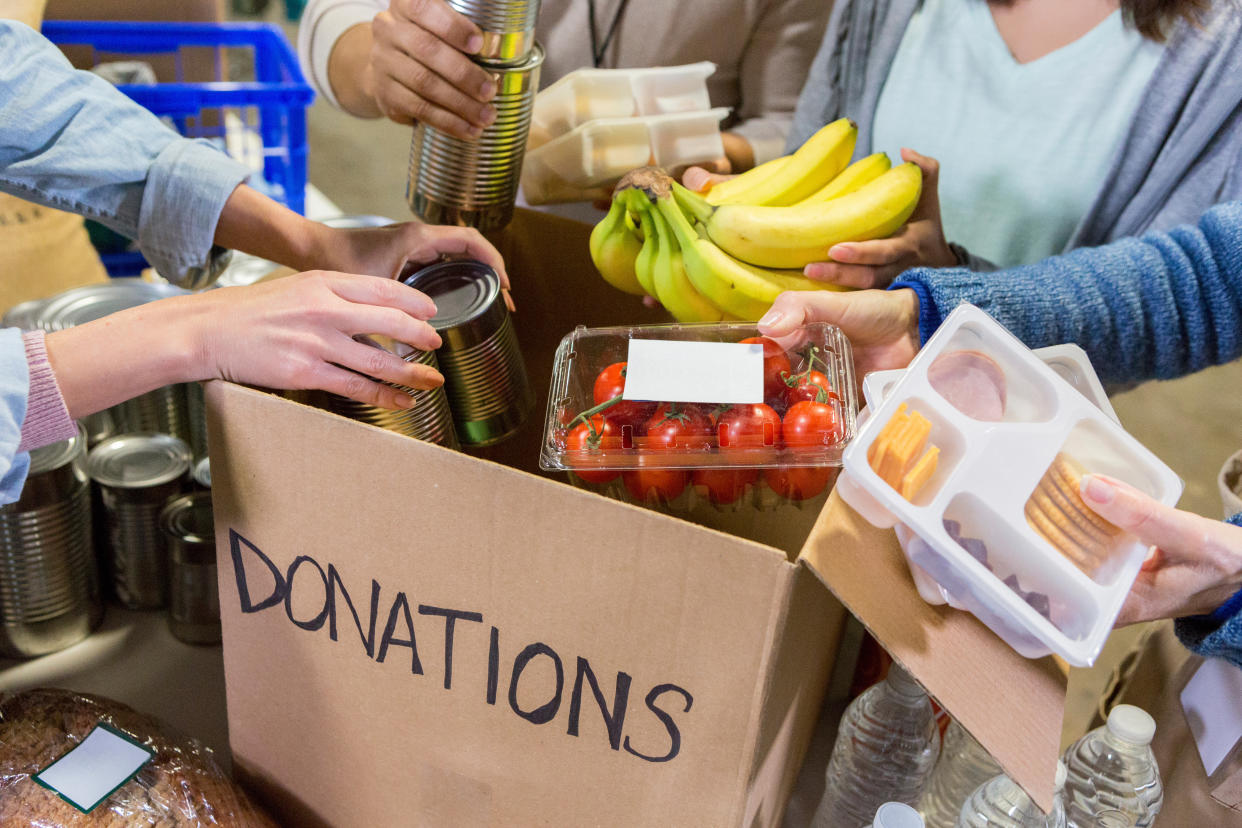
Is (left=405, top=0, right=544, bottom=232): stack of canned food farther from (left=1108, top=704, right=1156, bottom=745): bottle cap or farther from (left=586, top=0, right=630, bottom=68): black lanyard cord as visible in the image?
(left=1108, top=704, right=1156, bottom=745): bottle cap

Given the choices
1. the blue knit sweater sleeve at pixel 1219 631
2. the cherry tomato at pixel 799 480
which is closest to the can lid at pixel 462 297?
the cherry tomato at pixel 799 480

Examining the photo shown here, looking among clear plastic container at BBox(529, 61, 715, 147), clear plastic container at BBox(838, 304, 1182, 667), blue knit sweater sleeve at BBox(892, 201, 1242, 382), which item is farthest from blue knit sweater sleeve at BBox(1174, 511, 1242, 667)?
clear plastic container at BBox(529, 61, 715, 147)

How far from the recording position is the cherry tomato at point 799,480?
76 cm

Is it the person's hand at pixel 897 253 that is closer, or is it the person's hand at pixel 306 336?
the person's hand at pixel 306 336

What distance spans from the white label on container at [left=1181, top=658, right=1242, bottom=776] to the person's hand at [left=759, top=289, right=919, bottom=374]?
39 cm

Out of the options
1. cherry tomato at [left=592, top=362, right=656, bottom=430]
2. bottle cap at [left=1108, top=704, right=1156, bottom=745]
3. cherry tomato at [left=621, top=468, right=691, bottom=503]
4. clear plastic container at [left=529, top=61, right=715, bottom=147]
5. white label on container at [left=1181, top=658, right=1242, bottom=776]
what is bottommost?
white label on container at [left=1181, top=658, right=1242, bottom=776]

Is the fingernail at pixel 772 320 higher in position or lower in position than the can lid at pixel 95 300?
higher

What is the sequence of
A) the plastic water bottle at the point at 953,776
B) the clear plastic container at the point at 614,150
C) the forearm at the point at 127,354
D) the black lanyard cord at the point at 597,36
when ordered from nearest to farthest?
the forearm at the point at 127,354 → the plastic water bottle at the point at 953,776 → the clear plastic container at the point at 614,150 → the black lanyard cord at the point at 597,36

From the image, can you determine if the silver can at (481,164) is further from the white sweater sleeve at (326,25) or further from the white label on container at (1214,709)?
the white label on container at (1214,709)

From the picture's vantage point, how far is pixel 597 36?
1.41 m

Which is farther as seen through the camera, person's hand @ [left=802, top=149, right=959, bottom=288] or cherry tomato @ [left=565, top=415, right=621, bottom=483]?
person's hand @ [left=802, top=149, right=959, bottom=288]

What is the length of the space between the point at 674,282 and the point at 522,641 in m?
0.43

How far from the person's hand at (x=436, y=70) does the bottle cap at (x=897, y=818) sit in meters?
0.78

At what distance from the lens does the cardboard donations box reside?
2.03 feet
